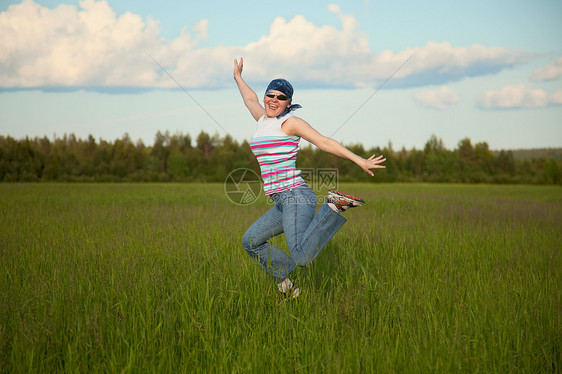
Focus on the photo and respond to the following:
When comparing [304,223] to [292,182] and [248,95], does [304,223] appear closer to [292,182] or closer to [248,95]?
[292,182]

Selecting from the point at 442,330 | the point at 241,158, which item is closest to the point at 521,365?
the point at 442,330

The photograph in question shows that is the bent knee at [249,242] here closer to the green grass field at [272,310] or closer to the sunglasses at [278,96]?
the green grass field at [272,310]

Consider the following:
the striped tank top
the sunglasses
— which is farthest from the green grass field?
the sunglasses

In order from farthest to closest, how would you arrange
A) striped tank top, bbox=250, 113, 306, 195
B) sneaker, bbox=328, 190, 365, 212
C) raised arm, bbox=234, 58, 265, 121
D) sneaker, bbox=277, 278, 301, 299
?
raised arm, bbox=234, 58, 265, 121 → sneaker, bbox=277, 278, 301, 299 → striped tank top, bbox=250, 113, 306, 195 → sneaker, bbox=328, 190, 365, 212

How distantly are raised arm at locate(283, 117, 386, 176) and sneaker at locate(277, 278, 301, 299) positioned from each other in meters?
1.49

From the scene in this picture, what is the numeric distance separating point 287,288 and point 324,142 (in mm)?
1636

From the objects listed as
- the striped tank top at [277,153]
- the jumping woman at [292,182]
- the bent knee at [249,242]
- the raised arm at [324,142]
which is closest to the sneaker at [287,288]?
the jumping woman at [292,182]

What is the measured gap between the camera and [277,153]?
4.25 m

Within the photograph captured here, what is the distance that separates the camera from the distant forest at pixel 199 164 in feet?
159

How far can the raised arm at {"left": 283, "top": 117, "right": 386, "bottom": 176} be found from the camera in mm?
3846

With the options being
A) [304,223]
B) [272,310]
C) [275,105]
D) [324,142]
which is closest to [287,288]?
[272,310]

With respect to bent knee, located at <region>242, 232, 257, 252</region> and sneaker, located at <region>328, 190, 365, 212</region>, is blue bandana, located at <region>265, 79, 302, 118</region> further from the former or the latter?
bent knee, located at <region>242, 232, 257, 252</region>

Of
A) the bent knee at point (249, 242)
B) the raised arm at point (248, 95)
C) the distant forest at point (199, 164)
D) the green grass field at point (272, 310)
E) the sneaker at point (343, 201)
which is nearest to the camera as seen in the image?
the green grass field at point (272, 310)

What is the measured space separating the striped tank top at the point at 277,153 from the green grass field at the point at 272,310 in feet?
4.02
